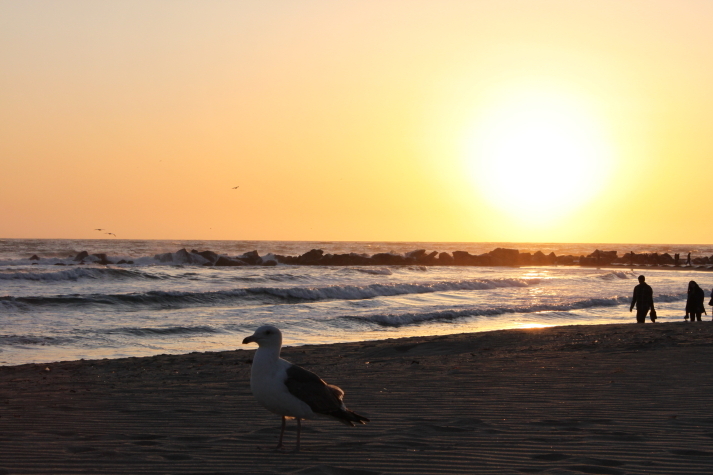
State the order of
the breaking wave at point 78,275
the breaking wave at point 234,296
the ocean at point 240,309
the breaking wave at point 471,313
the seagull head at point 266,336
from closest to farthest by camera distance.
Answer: the seagull head at point 266,336 < the ocean at point 240,309 < the breaking wave at point 471,313 < the breaking wave at point 234,296 < the breaking wave at point 78,275

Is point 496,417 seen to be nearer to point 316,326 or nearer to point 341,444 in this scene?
point 341,444

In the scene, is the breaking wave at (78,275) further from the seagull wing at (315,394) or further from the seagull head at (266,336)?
the seagull wing at (315,394)

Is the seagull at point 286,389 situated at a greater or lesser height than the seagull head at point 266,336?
lesser

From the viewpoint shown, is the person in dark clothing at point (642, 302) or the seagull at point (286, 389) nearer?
the seagull at point (286, 389)

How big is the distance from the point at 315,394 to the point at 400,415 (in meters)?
1.79

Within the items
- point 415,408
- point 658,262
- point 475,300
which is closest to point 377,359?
point 415,408

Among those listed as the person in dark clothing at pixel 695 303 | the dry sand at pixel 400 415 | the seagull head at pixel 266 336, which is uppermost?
the seagull head at pixel 266 336

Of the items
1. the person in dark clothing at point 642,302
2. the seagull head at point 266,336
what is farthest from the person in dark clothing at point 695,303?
the seagull head at point 266,336

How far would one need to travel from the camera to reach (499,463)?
15.7 feet

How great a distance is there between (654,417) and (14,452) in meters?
5.36

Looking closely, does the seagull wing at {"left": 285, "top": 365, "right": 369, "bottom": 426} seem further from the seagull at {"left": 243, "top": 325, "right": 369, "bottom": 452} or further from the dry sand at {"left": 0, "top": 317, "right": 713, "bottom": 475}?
the dry sand at {"left": 0, "top": 317, "right": 713, "bottom": 475}

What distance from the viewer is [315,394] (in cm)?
493

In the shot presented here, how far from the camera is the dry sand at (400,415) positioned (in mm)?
4852

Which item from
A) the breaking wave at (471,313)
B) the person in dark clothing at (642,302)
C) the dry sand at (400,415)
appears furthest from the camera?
the breaking wave at (471,313)
